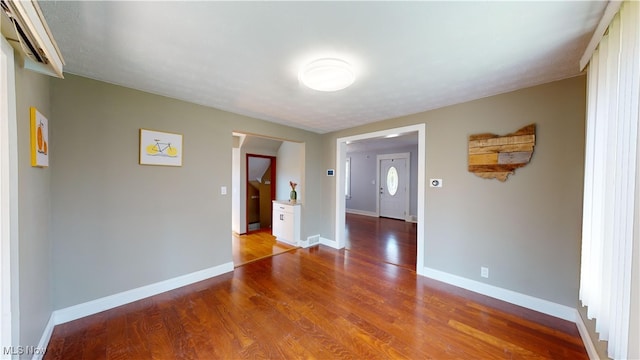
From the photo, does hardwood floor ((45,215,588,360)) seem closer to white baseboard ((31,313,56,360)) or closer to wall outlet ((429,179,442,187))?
white baseboard ((31,313,56,360))

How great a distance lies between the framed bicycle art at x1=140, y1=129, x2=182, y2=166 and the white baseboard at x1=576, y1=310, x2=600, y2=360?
3986 millimetres

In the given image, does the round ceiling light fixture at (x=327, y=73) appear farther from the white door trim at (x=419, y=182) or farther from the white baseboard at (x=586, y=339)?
the white baseboard at (x=586, y=339)

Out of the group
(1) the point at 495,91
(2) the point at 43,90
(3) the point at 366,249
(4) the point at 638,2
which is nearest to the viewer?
(4) the point at 638,2

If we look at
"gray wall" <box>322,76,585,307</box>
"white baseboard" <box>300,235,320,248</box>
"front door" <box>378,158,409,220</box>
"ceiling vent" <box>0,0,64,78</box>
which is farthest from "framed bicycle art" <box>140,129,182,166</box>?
"front door" <box>378,158,409,220</box>

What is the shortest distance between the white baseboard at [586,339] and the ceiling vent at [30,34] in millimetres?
3702

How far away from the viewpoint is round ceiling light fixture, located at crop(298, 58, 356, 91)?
1.65 m

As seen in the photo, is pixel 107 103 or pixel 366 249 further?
pixel 366 249

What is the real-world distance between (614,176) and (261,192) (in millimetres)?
5595

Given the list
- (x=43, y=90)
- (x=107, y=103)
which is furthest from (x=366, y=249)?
(x=43, y=90)

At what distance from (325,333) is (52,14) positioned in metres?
2.77

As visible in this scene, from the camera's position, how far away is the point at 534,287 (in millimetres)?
2201

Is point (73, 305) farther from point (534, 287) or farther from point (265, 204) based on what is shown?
point (534, 287)

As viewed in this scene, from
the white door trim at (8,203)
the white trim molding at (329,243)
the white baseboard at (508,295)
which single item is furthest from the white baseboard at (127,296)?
the white baseboard at (508,295)

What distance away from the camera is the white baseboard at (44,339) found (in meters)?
1.52
